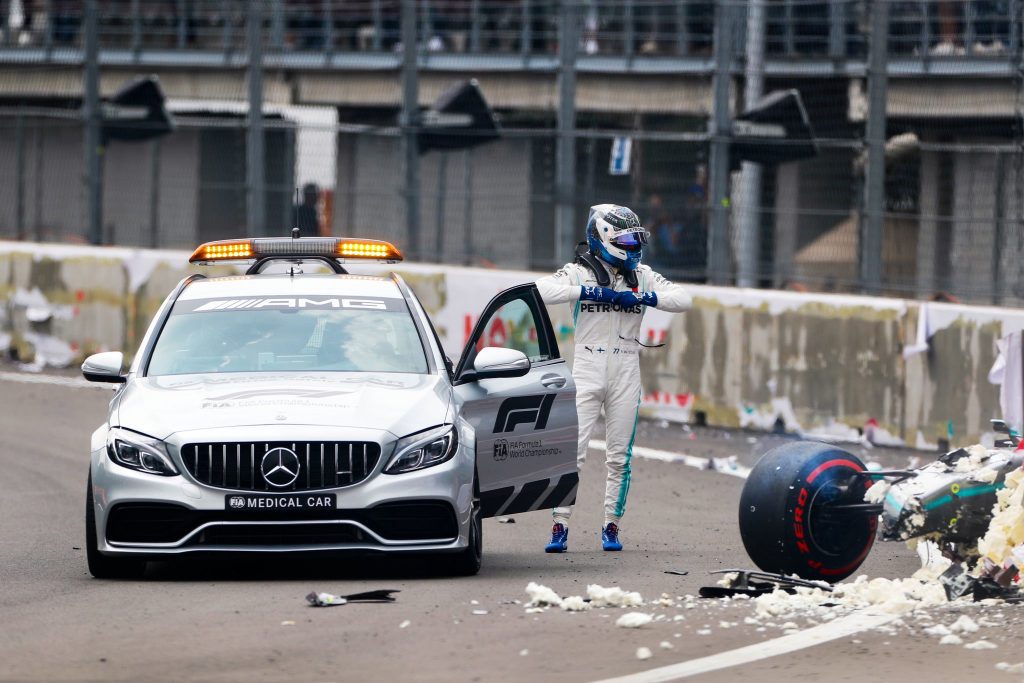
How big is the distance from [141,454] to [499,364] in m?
1.78

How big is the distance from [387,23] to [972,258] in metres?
20.9

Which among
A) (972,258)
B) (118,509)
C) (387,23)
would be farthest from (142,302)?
(387,23)

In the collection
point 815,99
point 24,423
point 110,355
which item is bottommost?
point 24,423

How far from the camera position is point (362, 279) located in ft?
33.0

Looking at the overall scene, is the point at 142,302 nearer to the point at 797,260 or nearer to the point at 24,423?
the point at 24,423

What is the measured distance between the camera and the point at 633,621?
7.30 metres

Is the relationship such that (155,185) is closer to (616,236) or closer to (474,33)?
(474,33)

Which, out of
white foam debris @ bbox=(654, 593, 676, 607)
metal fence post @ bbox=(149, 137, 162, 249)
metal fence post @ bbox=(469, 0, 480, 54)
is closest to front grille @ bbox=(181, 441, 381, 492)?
white foam debris @ bbox=(654, 593, 676, 607)

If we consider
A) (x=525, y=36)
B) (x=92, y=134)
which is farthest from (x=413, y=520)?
(x=525, y=36)

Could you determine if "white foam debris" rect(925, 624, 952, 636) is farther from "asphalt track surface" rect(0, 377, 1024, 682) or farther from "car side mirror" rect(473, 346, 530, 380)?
"car side mirror" rect(473, 346, 530, 380)

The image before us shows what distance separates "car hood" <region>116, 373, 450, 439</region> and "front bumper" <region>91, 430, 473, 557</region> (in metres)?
0.23

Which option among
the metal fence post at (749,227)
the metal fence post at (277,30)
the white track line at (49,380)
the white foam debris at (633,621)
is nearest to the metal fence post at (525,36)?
the metal fence post at (277,30)

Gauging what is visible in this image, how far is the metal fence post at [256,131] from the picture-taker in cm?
2097

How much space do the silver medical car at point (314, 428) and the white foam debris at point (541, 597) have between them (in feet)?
2.08
